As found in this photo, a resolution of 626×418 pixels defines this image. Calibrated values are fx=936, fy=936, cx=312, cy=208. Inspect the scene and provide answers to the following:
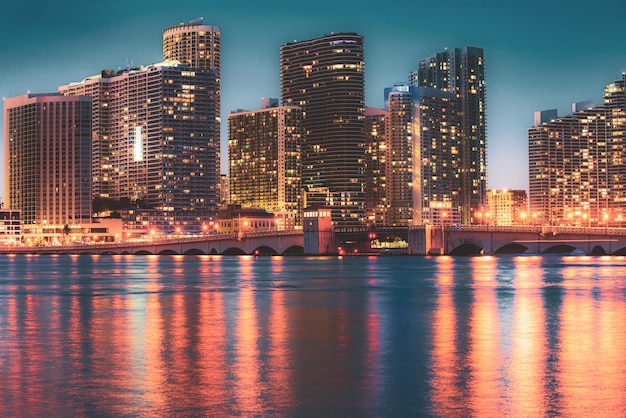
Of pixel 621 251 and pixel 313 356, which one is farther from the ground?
pixel 313 356

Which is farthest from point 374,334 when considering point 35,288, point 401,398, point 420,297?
point 35,288

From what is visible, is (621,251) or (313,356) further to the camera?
(621,251)

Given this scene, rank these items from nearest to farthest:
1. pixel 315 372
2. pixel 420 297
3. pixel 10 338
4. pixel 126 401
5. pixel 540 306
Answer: pixel 126 401 < pixel 315 372 < pixel 10 338 < pixel 540 306 < pixel 420 297

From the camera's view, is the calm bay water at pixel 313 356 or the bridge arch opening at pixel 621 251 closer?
the calm bay water at pixel 313 356

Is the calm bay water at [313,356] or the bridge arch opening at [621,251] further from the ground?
the calm bay water at [313,356]

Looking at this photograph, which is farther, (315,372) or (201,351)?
(201,351)

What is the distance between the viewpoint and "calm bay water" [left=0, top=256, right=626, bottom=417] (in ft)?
86.4

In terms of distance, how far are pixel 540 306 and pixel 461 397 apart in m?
34.7

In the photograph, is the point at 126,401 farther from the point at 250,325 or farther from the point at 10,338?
the point at 250,325

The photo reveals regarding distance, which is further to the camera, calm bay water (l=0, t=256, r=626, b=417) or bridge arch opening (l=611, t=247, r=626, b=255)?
bridge arch opening (l=611, t=247, r=626, b=255)

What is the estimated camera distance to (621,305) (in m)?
60.2

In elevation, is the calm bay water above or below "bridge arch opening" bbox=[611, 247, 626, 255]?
above

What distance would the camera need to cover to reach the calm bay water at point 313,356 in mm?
26328

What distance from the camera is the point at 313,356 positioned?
3553 cm
